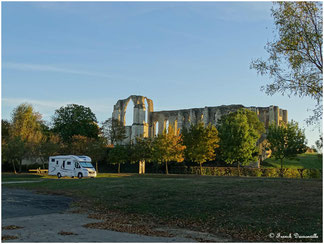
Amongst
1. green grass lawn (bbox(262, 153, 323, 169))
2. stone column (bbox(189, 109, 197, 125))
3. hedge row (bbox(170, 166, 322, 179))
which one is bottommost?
hedge row (bbox(170, 166, 322, 179))

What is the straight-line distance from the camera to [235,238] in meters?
11.8

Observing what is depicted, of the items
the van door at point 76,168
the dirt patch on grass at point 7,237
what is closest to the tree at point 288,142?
the van door at point 76,168

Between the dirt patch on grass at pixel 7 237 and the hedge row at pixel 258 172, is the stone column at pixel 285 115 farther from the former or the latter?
the dirt patch on grass at pixel 7 237

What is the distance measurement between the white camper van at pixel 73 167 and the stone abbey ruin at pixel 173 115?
33774mm

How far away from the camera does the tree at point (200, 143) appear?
48.6 metres

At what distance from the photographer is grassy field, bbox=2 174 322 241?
13.1 meters

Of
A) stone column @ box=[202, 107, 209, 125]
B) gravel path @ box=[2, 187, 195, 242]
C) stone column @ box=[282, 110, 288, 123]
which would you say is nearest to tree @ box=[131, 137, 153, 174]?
stone column @ box=[202, 107, 209, 125]

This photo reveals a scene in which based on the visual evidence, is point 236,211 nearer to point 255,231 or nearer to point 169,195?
point 255,231

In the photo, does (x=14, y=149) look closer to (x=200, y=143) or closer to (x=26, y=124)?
(x=26, y=124)

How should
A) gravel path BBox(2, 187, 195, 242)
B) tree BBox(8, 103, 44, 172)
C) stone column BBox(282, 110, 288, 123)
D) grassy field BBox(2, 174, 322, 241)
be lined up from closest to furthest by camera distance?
gravel path BBox(2, 187, 195, 242) → grassy field BBox(2, 174, 322, 241) → tree BBox(8, 103, 44, 172) → stone column BBox(282, 110, 288, 123)

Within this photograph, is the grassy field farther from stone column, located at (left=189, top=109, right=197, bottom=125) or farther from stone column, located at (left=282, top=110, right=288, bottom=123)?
stone column, located at (left=282, top=110, right=288, bottom=123)

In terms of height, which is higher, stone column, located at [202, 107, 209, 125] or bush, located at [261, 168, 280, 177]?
stone column, located at [202, 107, 209, 125]

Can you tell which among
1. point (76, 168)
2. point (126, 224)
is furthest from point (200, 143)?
point (126, 224)

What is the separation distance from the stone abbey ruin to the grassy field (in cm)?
5508
